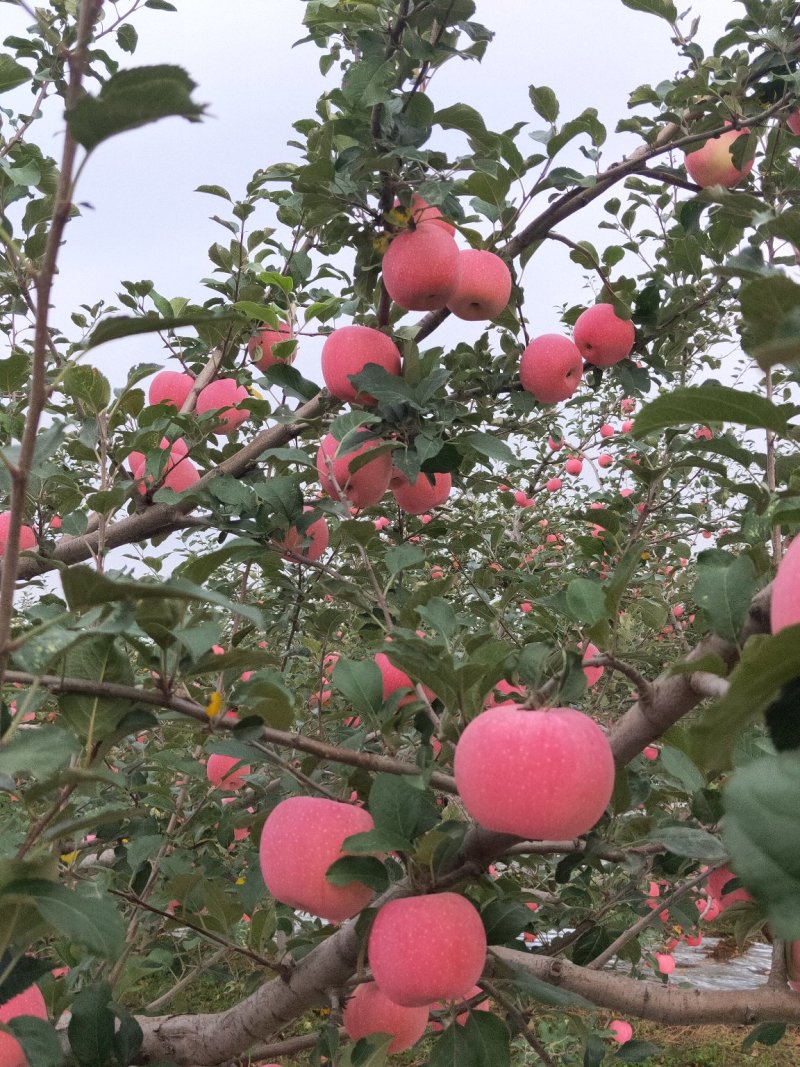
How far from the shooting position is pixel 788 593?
0.50 metres

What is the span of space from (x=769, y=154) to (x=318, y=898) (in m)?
1.78

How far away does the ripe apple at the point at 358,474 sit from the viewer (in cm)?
146

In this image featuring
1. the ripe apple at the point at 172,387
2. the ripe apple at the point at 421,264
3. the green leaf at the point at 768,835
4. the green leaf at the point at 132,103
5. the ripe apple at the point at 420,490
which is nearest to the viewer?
the green leaf at the point at 768,835

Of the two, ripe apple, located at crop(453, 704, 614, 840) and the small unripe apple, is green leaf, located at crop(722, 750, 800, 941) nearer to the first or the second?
ripe apple, located at crop(453, 704, 614, 840)

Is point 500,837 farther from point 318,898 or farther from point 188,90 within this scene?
point 188,90

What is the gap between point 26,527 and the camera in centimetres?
179

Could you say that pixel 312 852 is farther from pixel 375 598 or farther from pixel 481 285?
pixel 481 285

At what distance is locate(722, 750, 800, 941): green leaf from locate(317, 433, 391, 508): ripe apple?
1.13 meters

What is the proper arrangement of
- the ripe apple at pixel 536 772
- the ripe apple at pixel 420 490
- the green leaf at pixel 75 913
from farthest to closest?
the ripe apple at pixel 420 490 < the ripe apple at pixel 536 772 < the green leaf at pixel 75 913

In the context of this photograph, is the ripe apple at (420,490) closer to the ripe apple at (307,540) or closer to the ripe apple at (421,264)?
the ripe apple at (307,540)

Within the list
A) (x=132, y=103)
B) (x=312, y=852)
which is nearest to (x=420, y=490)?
(x=312, y=852)

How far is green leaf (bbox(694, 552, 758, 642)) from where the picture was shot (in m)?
0.71

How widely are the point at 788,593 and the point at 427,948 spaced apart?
629mm

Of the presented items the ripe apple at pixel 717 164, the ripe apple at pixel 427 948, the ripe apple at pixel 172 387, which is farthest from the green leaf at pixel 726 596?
the ripe apple at pixel 172 387
